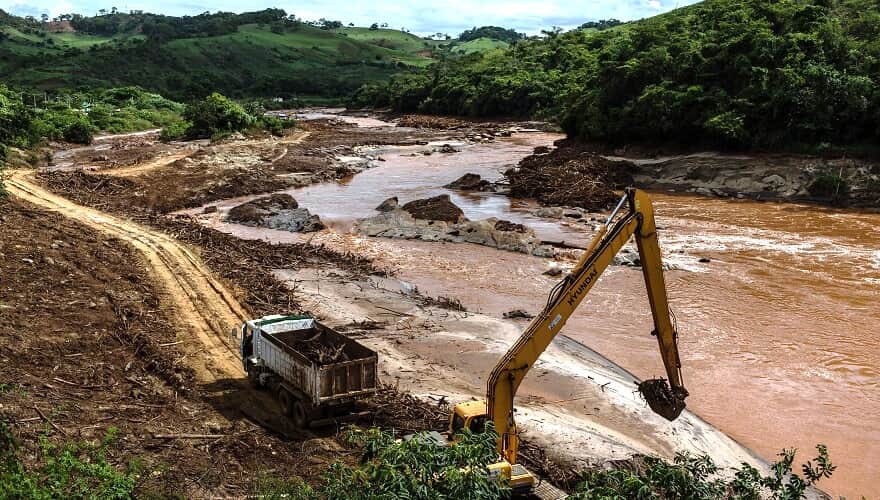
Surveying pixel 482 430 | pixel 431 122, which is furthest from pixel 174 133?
pixel 482 430

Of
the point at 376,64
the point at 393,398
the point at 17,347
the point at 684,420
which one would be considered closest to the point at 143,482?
the point at 393,398

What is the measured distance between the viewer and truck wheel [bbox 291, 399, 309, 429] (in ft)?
47.9

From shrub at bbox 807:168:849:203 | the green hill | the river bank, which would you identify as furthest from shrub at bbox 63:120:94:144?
shrub at bbox 807:168:849:203

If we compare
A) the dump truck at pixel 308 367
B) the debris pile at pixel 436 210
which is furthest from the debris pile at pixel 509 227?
the dump truck at pixel 308 367

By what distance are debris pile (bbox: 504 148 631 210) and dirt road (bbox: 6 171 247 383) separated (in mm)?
21281

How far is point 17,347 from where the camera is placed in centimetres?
1673

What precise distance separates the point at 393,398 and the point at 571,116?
148 feet

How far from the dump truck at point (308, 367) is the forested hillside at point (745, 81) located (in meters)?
34.7

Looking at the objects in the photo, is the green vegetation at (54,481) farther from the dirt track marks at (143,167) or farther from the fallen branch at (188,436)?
the dirt track marks at (143,167)

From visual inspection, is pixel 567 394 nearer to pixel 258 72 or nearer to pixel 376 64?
pixel 258 72

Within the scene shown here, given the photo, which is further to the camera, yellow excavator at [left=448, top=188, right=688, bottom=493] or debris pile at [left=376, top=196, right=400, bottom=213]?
debris pile at [left=376, top=196, right=400, bottom=213]

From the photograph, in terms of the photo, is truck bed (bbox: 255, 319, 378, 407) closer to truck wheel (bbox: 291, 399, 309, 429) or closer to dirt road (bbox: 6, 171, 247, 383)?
truck wheel (bbox: 291, 399, 309, 429)

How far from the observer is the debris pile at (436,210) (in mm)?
35656

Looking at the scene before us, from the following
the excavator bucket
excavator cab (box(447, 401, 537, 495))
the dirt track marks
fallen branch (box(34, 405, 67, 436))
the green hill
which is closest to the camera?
excavator cab (box(447, 401, 537, 495))
